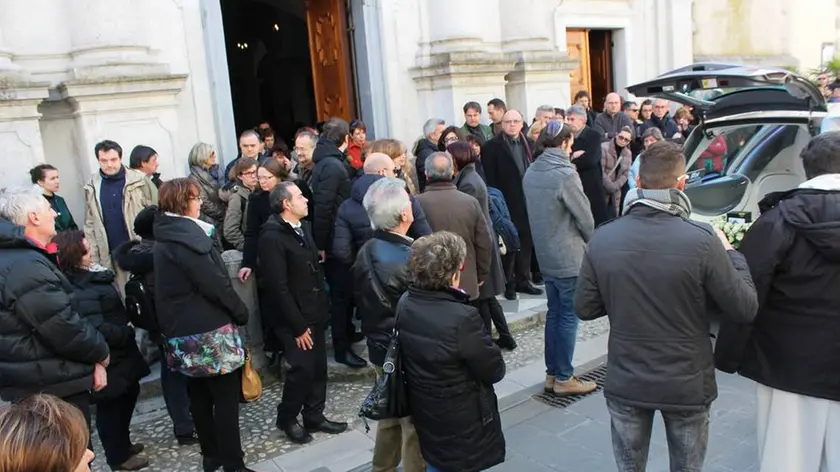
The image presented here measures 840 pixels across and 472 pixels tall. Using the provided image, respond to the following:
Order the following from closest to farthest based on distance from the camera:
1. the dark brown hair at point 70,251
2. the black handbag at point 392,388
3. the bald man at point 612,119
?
the black handbag at point 392,388
the dark brown hair at point 70,251
the bald man at point 612,119

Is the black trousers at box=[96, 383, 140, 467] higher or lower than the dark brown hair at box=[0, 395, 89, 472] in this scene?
lower

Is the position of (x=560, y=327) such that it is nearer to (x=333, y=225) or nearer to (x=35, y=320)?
(x=333, y=225)

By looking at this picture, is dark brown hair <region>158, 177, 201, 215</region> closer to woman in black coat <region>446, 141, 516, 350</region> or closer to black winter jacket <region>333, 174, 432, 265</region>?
black winter jacket <region>333, 174, 432, 265</region>

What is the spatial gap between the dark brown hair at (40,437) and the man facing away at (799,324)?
2503 millimetres

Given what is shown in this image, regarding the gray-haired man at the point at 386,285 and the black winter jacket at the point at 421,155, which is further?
the black winter jacket at the point at 421,155

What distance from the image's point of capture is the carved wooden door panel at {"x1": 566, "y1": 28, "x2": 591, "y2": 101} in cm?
1099

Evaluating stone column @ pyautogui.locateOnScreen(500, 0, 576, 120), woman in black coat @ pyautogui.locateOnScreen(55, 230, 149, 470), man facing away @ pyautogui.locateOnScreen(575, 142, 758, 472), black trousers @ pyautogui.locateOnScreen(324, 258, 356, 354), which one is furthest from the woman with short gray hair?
stone column @ pyautogui.locateOnScreen(500, 0, 576, 120)

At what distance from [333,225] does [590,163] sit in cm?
285

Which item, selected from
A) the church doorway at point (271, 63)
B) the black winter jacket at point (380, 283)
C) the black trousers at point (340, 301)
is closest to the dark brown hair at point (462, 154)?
the black trousers at point (340, 301)

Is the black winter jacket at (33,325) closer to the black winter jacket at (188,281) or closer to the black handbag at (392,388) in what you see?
the black winter jacket at (188,281)

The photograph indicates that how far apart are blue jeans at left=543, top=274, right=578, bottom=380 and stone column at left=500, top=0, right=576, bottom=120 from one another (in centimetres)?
514

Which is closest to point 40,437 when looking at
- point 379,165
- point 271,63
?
point 379,165

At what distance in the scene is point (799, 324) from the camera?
286cm

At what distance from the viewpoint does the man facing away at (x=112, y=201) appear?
540 cm
